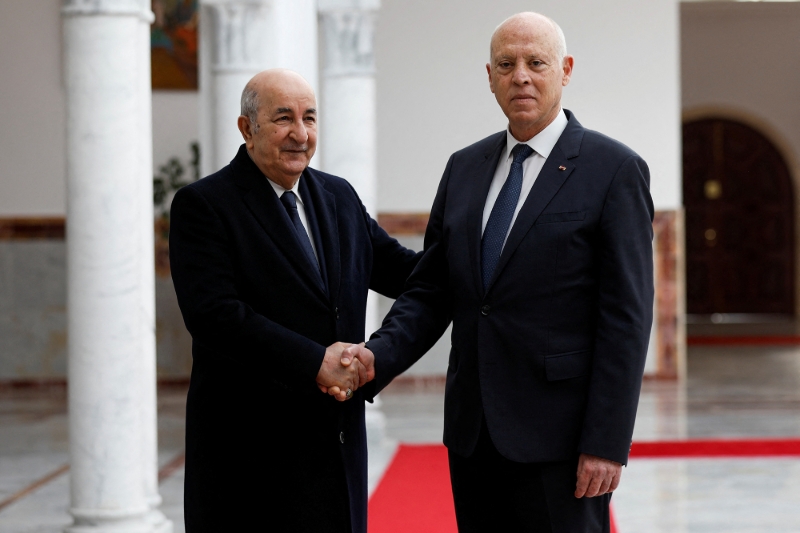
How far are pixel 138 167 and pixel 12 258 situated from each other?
23.7 ft

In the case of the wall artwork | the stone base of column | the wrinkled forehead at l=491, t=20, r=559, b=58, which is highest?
the wall artwork

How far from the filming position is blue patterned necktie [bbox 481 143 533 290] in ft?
9.55

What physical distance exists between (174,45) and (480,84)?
10.8 feet

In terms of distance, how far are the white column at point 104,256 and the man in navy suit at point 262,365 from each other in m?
1.76

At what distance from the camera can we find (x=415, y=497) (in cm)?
635

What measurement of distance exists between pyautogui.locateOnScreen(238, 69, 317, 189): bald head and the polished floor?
3327 mm

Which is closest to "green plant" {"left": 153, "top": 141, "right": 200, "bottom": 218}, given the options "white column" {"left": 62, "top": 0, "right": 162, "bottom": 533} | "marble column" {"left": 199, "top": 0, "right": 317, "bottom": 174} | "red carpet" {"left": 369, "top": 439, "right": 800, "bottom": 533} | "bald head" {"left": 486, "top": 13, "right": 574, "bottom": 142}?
"red carpet" {"left": 369, "top": 439, "right": 800, "bottom": 533}

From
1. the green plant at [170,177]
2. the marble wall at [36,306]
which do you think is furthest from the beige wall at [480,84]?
the marble wall at [36,306]

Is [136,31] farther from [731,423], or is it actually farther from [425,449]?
[731,423]

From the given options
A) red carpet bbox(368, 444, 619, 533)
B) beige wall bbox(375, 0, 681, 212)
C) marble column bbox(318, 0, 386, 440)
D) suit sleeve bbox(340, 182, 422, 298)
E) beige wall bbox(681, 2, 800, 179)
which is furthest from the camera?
beige wall bbox(681, 2, 800, 179)

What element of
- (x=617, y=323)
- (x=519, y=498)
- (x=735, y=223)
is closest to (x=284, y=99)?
(x=617, y=323)

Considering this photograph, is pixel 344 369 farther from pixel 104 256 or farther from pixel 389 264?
pixel 104 256

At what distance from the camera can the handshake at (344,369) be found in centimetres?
293

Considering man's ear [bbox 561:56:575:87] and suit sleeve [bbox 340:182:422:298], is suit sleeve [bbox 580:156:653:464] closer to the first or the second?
man's ear [bbox 561:56:575:87]
